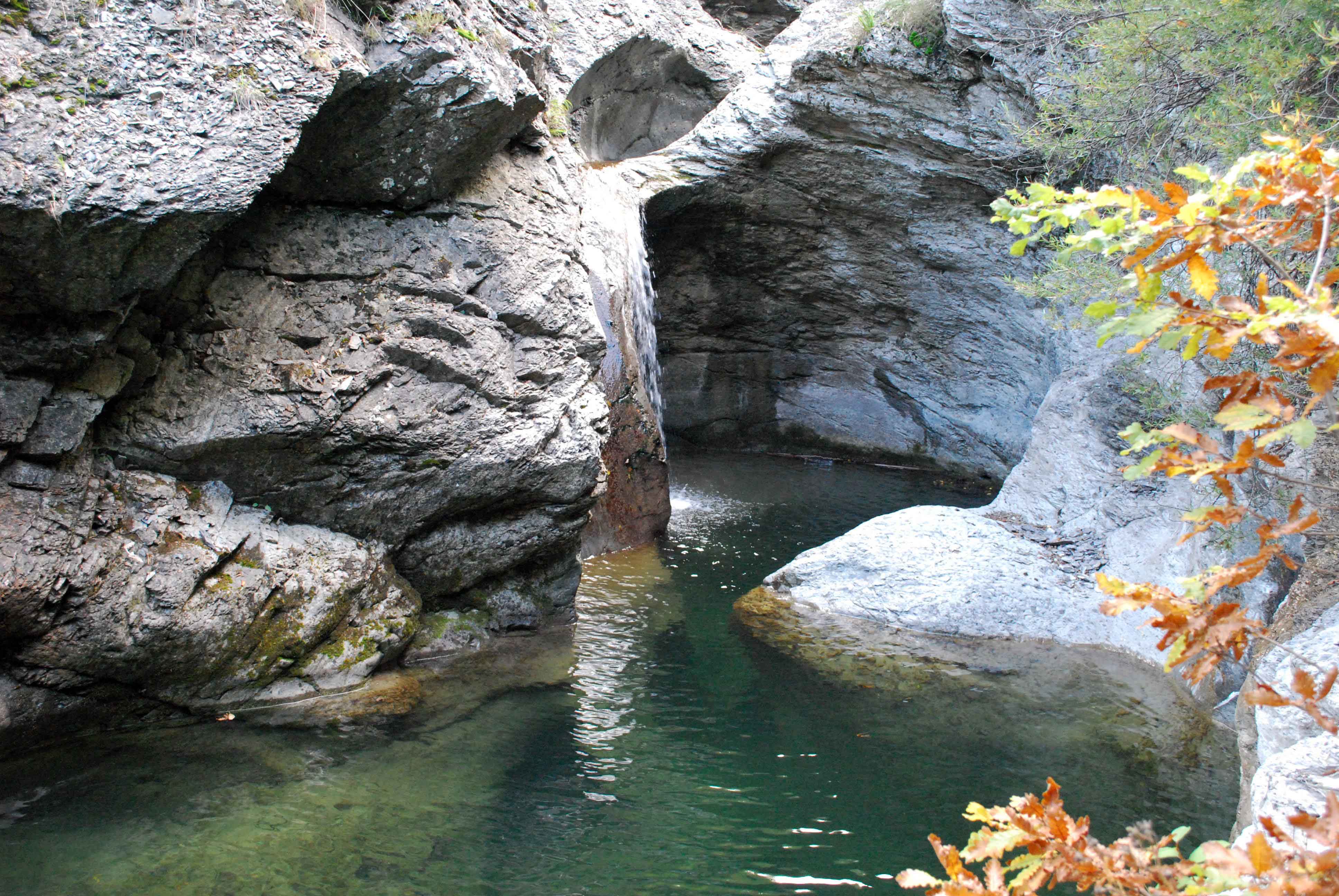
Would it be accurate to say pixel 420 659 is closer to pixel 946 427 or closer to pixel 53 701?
pixel 53 701

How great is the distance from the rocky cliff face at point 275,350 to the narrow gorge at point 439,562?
2 centimetres

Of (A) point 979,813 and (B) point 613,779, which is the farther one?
(B) point 613,779

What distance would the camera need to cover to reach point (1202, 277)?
180cm

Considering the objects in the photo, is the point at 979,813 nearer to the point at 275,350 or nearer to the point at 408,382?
the point at 408,382

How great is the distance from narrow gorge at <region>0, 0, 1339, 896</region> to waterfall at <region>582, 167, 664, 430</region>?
14 cm

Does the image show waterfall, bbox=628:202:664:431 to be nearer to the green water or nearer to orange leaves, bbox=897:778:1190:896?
the green water

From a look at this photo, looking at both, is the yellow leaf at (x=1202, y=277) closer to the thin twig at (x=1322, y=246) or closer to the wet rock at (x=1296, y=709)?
the thin twig at (x=1322, y=246)

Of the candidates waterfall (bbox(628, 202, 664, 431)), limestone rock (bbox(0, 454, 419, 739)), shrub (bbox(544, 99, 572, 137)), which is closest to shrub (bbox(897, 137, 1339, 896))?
limestone rock (bbox(0, 454, 419, 739))

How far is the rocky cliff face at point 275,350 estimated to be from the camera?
15.7ft

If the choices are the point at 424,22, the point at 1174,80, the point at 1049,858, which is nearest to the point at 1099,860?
the point at 1049,858

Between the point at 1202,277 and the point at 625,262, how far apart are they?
884cm

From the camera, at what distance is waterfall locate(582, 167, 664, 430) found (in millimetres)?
9602

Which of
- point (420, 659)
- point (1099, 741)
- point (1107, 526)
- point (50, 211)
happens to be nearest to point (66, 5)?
point (50, 211)

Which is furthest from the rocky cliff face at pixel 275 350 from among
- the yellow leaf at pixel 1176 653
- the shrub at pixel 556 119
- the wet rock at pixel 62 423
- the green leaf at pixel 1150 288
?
the yellow leaf at pixel 1176 653
